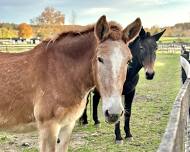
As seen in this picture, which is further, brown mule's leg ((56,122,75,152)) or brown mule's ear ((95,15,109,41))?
brown mule's leg ((56,122,75,152))

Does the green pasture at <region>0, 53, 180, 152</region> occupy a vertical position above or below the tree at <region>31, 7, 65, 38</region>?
below

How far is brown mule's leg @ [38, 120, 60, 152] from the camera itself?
14.5 feet

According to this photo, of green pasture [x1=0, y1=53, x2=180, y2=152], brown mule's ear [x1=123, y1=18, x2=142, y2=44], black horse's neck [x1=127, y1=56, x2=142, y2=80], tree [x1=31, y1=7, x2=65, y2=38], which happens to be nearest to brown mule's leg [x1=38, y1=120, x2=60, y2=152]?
brown mule's ear [x1=123, y1=18, x2=142, y2=44]

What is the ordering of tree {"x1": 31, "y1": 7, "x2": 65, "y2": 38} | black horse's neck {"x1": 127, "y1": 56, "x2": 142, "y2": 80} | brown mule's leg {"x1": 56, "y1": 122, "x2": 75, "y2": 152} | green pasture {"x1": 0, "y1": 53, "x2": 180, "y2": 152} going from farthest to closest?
tree {"x1": 31, "y1": 7, "x2": 65, "y2": 38} → black horse's neck {"x1": 127, "y1": 56, "x2": 142, "y2": 80} → green pasture {"x1": 0, "y1": 53, "x2": 180, "y2": 152} → brown mule's leg {"x1": 56, "y1": 122, "x2": 75, "y2": 152}

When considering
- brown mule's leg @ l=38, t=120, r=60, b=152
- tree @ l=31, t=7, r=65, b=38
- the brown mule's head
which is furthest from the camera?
tree @ l=31, t=7, r=65, b=38

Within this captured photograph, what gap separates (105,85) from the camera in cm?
370

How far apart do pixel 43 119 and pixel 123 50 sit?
1.42m

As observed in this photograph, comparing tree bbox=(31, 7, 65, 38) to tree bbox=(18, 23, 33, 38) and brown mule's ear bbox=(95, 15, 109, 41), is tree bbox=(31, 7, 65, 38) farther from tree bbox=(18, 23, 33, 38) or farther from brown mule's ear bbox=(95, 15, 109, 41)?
tree bbox=(18, 23, 33, 38)

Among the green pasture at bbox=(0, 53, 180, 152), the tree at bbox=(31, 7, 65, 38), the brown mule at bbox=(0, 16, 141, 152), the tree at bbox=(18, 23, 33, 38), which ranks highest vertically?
the tree at bbox=(18, 23, 33, 38)

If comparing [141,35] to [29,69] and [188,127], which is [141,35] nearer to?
[188,127]

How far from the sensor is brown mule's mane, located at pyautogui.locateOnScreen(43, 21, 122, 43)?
399cm

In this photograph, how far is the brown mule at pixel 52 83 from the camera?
4449 millimetres

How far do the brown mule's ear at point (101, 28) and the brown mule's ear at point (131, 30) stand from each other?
0.25 meters

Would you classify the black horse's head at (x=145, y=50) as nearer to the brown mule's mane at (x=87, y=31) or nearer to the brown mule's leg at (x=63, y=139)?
the brown mule's mane at (x=87, y=31)
